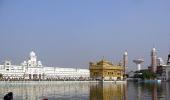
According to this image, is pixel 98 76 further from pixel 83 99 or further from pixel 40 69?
pixel 83 99

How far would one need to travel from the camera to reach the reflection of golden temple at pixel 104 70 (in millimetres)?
107625

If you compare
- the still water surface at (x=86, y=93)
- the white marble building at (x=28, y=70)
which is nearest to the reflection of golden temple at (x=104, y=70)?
the white marble building at (x=28, y=70)

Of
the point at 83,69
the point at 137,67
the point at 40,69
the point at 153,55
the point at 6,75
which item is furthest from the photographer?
the point at 137,67

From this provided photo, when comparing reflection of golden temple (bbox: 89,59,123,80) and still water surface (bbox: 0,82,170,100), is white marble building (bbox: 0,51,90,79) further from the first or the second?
still water surface (bbox: 0,82,170,100)

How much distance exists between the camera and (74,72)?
417 ft

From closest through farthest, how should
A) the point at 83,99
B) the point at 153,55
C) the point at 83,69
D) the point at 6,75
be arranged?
the point at 83,99 < the point at 6,75 < the point at 83,69 < the point at 153,55

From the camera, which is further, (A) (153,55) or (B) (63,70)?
(A) (153,55)

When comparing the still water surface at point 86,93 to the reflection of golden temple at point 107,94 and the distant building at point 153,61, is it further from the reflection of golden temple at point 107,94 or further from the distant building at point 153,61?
the distant building at point 153,61

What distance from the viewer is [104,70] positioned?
10769cm

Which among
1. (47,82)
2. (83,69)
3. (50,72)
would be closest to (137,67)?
(83,69)

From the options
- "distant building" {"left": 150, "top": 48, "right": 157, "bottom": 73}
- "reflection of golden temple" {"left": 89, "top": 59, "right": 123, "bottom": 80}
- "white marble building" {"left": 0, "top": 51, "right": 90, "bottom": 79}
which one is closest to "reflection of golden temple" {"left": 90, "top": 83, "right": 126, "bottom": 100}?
"reflection of golden temple" {"left": 89, "top": 59, "right": 123, "bottom": 80}

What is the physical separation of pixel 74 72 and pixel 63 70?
4.62 metres

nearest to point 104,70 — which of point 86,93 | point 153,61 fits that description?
point 153,61

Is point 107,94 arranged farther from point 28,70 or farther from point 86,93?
point 28,70
